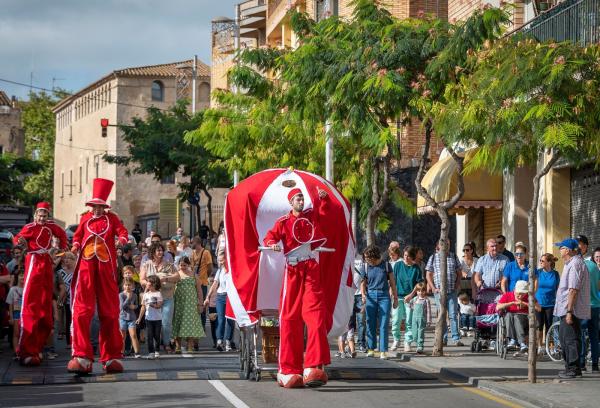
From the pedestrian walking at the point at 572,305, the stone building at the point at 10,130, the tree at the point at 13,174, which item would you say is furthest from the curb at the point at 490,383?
the stone building at the point at 10,130

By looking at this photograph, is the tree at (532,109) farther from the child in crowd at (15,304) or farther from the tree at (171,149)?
the tree at (171,149)

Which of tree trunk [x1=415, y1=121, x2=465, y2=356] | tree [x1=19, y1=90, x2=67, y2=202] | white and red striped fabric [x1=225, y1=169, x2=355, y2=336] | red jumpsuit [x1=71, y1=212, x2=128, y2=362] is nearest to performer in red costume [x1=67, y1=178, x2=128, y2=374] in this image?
red jumpsuit [x1=71, y1=212, x2=128, y2=362]

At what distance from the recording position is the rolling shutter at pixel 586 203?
24406 millimetres

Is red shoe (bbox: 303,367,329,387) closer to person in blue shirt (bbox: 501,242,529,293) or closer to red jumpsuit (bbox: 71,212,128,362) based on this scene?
red jumpsuit (bbox: 71,212,128,362)

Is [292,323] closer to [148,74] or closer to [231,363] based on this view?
[231,363]

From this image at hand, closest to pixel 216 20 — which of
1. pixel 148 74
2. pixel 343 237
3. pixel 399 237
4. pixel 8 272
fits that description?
pixel 148 74

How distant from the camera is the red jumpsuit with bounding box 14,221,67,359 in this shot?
18.7m

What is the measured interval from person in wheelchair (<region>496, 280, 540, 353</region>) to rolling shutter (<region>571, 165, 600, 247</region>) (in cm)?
476

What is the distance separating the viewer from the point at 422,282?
21.5m

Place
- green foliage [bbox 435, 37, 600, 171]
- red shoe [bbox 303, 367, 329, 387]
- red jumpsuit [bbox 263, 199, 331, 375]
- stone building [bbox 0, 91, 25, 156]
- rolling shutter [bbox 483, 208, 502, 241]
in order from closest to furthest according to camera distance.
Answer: red shoe [bbox 303, 367, 329, 387] → red jumpsuit [bbox 263, 199, 331, 375] → green foliage [bbox 435, 37, 600, 171] → rolling shutter [bbox 483, 208, 502, 241] → stone building [bbox 0, 91, 25, 156]

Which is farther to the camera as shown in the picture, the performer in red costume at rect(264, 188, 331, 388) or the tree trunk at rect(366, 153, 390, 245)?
the tree trunk at rect(366, 153, 390, 245)

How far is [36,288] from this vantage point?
1889 centimetres

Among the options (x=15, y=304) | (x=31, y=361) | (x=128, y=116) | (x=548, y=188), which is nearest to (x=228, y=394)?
(x=31, y=361)

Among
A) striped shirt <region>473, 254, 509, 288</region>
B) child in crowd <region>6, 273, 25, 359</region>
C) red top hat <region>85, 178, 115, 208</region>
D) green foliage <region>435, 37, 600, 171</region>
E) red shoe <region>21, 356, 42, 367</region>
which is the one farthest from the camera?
striped shirt <region>473, 254, 509, 288</region>
